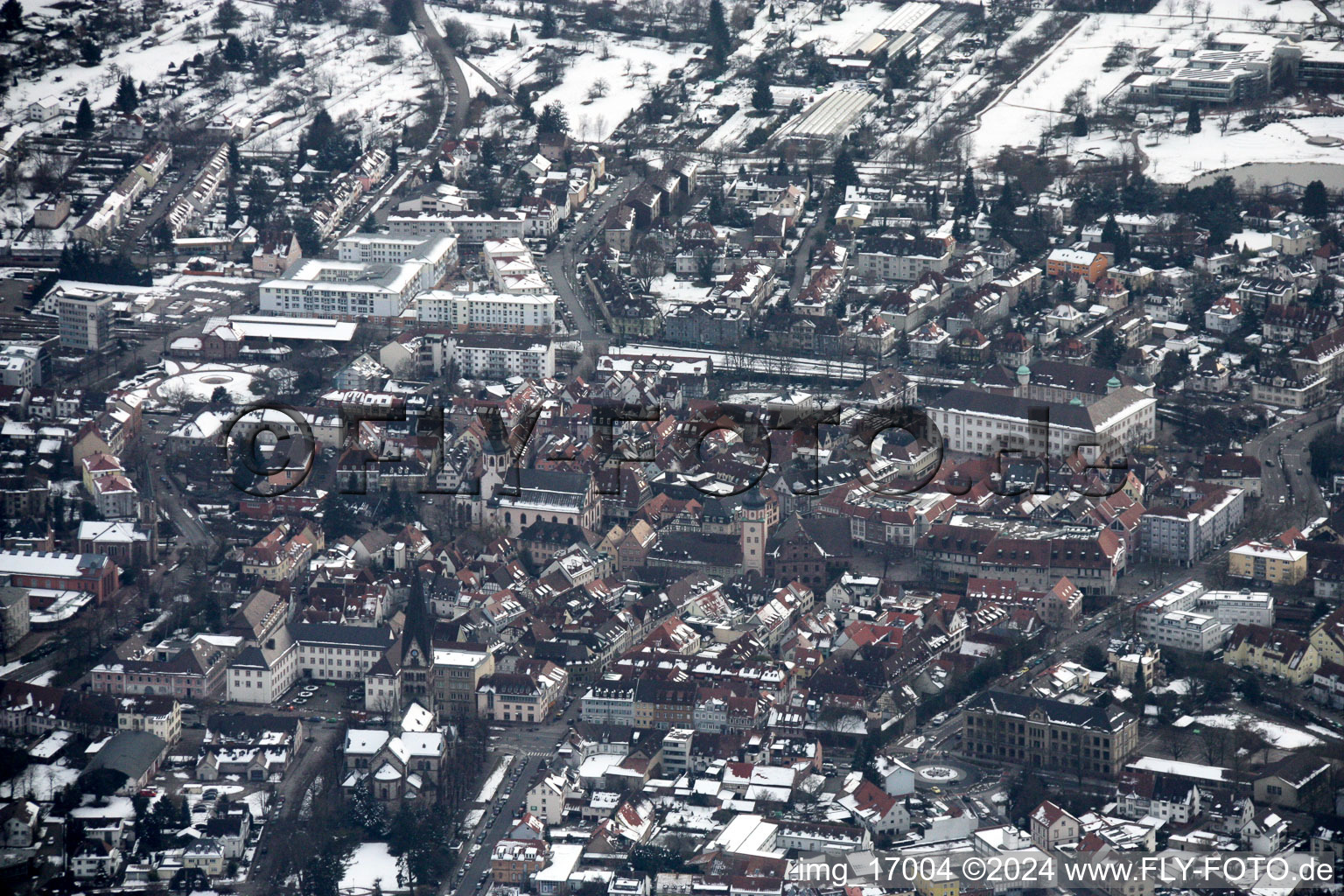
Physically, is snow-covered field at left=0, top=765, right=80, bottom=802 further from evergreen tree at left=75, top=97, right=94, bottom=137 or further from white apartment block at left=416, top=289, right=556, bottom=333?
evergreen tree at left=75, top=97, right=94, bottom=137

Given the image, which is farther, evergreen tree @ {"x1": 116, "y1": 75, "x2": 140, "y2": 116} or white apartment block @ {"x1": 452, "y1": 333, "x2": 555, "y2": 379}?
evergreen tree @ {"x1": 116, "y1": 75, "x2": 140, "y2": 116}

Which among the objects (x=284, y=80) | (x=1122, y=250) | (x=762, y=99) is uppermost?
(x=1122, y=250)

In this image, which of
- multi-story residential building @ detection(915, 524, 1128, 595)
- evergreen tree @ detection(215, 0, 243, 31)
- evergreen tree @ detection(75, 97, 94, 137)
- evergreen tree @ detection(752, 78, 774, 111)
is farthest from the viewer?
evergreen tree @ detection(215, 0, 243, 31)

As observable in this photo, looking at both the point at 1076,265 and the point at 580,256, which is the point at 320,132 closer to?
the point at 580,256

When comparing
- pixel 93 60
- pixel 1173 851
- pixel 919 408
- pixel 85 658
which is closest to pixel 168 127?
pixel 93 60

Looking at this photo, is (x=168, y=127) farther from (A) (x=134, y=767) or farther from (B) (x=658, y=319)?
(A) (x=134, y=767)

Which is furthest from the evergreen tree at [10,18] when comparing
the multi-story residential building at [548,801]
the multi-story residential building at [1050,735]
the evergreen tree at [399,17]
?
the multi-story residential building at [1050,735]

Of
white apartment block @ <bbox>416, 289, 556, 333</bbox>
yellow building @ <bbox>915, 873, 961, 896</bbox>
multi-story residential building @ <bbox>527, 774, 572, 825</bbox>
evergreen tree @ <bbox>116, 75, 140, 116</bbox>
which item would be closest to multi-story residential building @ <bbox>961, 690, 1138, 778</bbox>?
yellow building @ <bbox>915, 873, 961, 896</bbox>

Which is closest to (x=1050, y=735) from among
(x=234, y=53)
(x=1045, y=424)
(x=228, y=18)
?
(x=1045, y=424)
